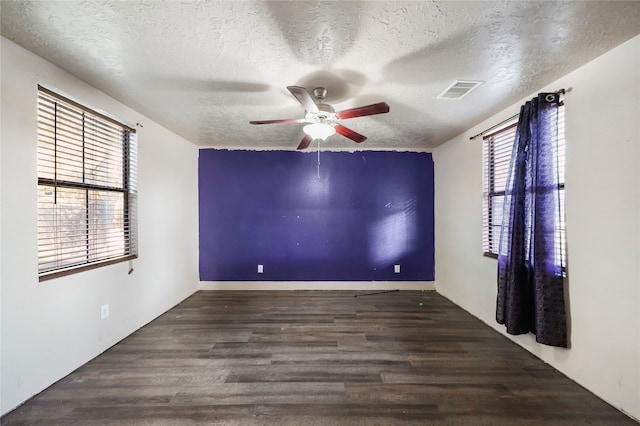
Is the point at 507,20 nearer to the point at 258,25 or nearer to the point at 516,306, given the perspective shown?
the point at 258,25

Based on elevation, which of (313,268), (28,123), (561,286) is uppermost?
(28,123)

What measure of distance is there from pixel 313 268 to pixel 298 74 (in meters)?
2.97

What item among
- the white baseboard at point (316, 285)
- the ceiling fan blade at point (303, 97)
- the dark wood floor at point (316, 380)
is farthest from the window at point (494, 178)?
the ceiling fan blade at point (303, 97)

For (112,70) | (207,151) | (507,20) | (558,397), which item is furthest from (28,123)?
(558,397)

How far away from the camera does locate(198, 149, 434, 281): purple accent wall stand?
13.4ft

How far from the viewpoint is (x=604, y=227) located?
5.53ft

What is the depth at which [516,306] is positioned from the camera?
215cm

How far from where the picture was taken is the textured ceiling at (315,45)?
129 cm

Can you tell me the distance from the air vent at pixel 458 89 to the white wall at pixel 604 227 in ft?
0.57

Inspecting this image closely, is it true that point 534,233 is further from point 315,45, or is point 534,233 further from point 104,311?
point 104,311

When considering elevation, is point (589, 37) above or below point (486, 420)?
above

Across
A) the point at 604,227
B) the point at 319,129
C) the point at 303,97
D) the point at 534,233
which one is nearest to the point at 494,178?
the point at 534,233

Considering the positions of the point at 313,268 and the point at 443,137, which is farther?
the point at 313,268

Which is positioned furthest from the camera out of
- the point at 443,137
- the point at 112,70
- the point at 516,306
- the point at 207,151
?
the point at 207,151
